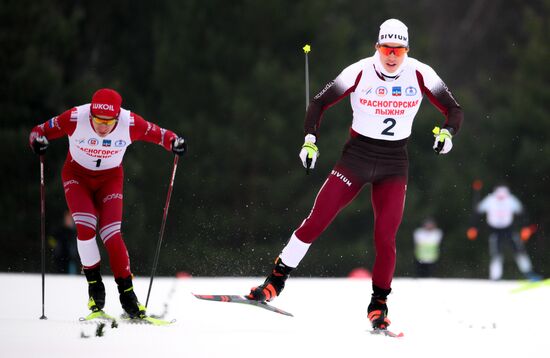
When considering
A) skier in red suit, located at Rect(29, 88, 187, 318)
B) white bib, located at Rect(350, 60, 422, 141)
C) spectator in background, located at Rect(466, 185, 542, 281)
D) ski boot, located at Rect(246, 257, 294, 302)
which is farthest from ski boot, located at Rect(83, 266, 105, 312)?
spectator in background, located at Rect(466, 185, 542, 281)

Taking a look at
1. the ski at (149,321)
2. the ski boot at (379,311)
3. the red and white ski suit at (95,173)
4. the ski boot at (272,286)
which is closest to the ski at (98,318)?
the ski at (149,321)

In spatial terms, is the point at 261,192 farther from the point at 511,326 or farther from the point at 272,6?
the point at 511,326

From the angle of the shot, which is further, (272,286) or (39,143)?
(39,143)

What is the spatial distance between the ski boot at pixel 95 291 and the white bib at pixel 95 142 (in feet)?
2.59

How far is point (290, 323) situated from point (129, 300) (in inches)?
47.3

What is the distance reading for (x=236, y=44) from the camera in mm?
27891

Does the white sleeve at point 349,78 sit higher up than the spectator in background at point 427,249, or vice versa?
the white sleeve at point 349,78

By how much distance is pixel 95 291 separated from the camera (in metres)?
8.77

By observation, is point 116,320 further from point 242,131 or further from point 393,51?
point 242,131

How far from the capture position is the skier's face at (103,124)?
27.9ft

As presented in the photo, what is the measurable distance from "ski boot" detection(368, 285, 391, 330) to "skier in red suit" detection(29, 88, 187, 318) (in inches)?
66.2

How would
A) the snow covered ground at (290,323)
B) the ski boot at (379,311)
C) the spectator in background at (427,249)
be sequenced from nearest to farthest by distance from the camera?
the snow covered ground at (290,323) → the ski boot at (379,311) → the spectator in background at (427,249)

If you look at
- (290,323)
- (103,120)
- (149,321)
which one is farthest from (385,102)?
(149,321)

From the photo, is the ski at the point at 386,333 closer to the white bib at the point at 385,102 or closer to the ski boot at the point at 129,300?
the white bib at the point at 385,102
